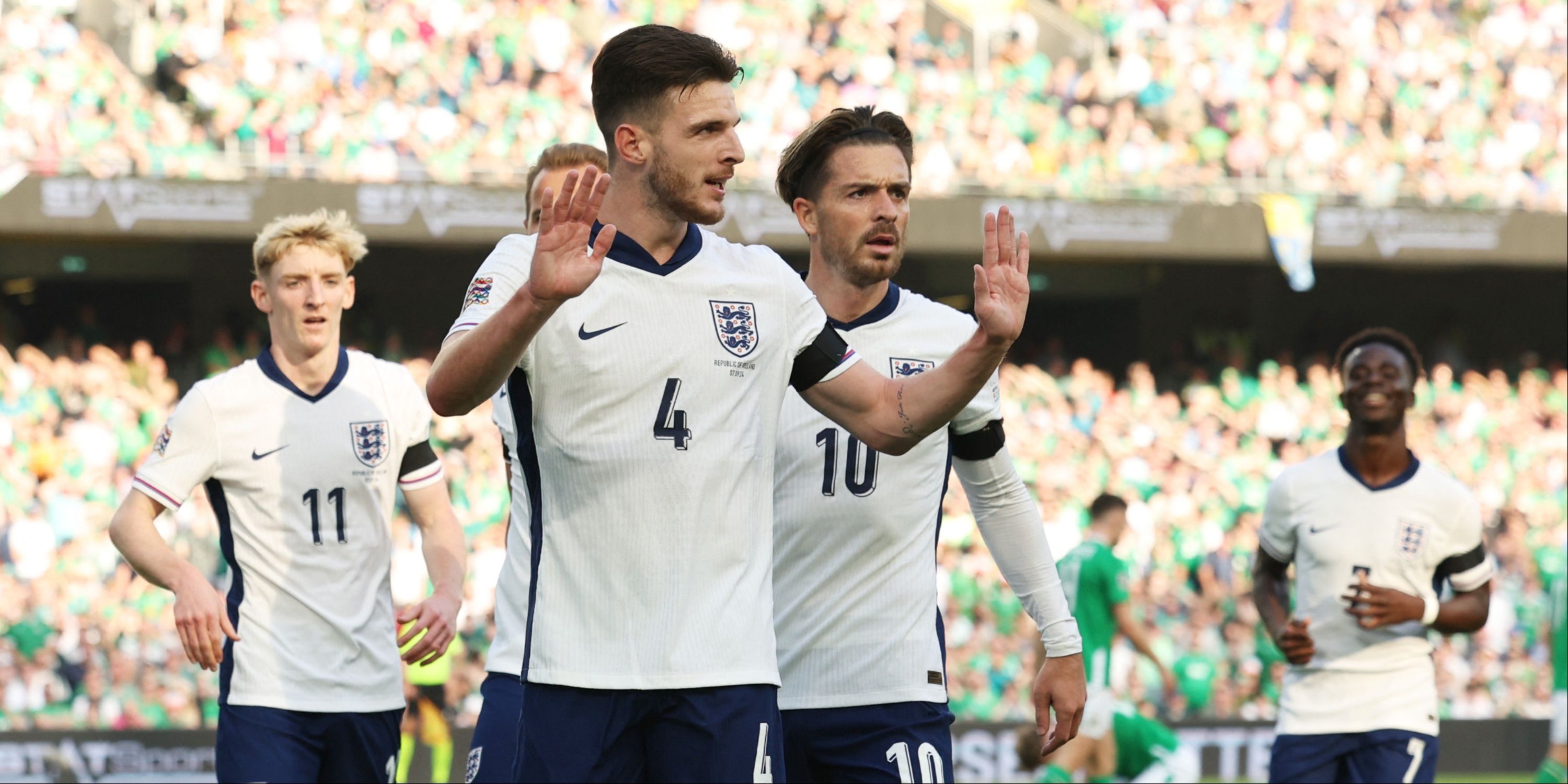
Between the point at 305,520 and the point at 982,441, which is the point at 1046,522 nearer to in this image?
the point at 305,520

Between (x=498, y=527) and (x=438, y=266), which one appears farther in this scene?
(x=438, y=266)

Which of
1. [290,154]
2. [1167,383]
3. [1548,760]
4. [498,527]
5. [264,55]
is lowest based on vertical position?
[1548,760]

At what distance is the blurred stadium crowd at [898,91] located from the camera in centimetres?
1769

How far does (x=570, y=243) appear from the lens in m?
3.43

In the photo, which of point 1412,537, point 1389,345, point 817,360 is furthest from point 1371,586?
point 817,360

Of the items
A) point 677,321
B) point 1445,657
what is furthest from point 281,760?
point 1445,657

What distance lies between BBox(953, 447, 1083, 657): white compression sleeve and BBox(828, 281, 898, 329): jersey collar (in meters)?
0.44

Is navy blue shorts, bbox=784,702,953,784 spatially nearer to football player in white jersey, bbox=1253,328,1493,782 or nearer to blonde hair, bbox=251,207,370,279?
blonde hair, bbox=251,207,370,279

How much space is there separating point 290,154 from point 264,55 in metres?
1.28

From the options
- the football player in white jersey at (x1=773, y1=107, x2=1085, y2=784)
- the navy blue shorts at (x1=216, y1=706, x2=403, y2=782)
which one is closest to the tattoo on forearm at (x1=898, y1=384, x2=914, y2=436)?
the football player in white jersey at (x1=773, y1=107, x2=1085, y2=784)

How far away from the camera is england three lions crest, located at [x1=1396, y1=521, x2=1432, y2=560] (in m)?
7.02

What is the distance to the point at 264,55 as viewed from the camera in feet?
59.9

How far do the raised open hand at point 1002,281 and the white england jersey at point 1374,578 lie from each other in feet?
11.2

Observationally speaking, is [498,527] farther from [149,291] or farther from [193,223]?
[149,291]
